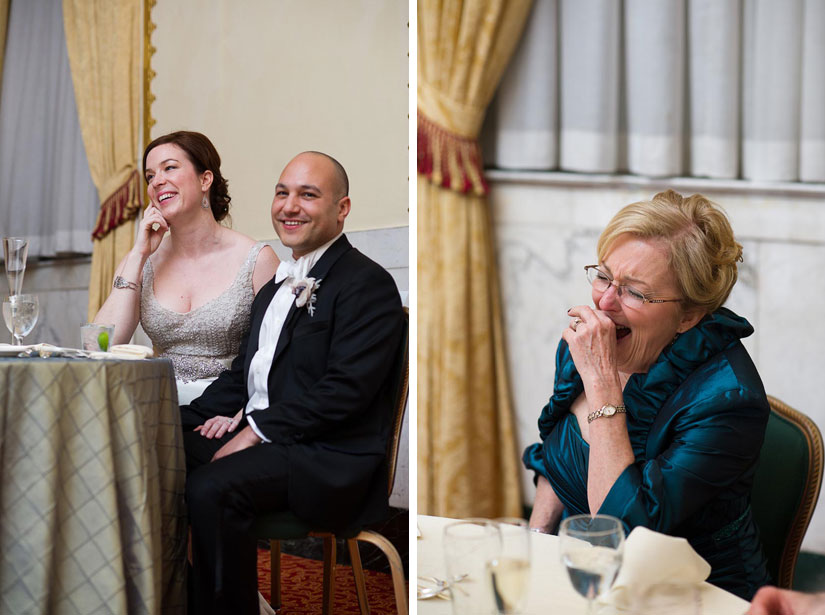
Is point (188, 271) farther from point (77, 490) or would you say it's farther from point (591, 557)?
point (591, 557)

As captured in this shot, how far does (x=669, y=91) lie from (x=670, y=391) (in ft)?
1.91

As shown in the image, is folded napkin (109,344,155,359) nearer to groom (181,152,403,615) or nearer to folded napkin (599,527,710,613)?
groom (181,152,403,615)

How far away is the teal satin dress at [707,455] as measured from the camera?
144 centimetres

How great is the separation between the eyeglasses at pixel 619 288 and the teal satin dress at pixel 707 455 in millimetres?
100

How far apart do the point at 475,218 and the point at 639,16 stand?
52 centimetres

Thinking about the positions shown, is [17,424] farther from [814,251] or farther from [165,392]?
[814,251]

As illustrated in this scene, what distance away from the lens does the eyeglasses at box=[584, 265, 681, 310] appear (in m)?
1.53

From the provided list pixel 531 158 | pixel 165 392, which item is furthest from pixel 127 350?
pixel 531 158

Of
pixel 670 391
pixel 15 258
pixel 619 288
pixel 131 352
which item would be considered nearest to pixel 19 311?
pixel 15 258

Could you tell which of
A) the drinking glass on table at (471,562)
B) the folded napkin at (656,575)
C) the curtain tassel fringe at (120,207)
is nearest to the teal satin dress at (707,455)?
the folded napkin at (656,575)

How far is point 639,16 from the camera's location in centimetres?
157

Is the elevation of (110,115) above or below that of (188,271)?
above

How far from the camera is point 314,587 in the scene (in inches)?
92.4

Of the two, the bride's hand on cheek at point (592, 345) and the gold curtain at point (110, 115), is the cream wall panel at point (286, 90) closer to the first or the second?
the gold curtain at point (110, 115)
